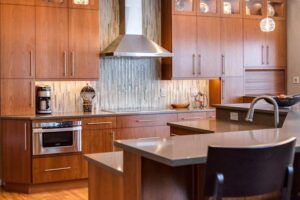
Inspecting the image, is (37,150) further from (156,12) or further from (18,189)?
(156,12)

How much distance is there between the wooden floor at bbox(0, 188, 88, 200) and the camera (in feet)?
16.6

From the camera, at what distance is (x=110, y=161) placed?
284 cm

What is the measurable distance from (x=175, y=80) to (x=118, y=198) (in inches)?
167

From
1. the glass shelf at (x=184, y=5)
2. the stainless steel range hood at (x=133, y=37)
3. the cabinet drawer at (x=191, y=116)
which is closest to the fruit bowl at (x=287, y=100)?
the cabinet drawer at (x=191, y=116)

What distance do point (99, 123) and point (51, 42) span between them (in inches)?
47.0

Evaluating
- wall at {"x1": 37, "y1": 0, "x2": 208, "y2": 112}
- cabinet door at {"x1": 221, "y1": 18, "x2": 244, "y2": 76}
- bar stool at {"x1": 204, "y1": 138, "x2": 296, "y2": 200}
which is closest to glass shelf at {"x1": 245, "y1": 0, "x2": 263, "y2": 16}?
cabinet door at {"x1": 221, "y1": 18, "x2": 244, "y2": 76}

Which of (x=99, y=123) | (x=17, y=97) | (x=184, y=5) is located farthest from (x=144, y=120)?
(x=184, y=5)

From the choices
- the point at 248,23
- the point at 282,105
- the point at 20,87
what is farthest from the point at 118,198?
the point at 248,23

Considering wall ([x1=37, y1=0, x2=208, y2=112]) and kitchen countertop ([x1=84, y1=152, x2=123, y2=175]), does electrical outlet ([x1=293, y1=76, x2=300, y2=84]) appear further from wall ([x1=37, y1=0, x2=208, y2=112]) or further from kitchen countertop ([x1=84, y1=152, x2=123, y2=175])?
kitchen countertop ([x1=84, y1=152, x2=123, y2=175])

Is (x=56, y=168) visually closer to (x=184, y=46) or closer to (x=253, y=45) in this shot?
(x=184, y=46)

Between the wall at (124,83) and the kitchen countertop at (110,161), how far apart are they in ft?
10.2

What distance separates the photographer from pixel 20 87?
546cm

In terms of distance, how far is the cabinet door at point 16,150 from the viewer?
5.27m

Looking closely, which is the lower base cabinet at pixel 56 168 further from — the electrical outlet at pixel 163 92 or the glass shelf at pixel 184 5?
the glass shelf at pixel 184 5
